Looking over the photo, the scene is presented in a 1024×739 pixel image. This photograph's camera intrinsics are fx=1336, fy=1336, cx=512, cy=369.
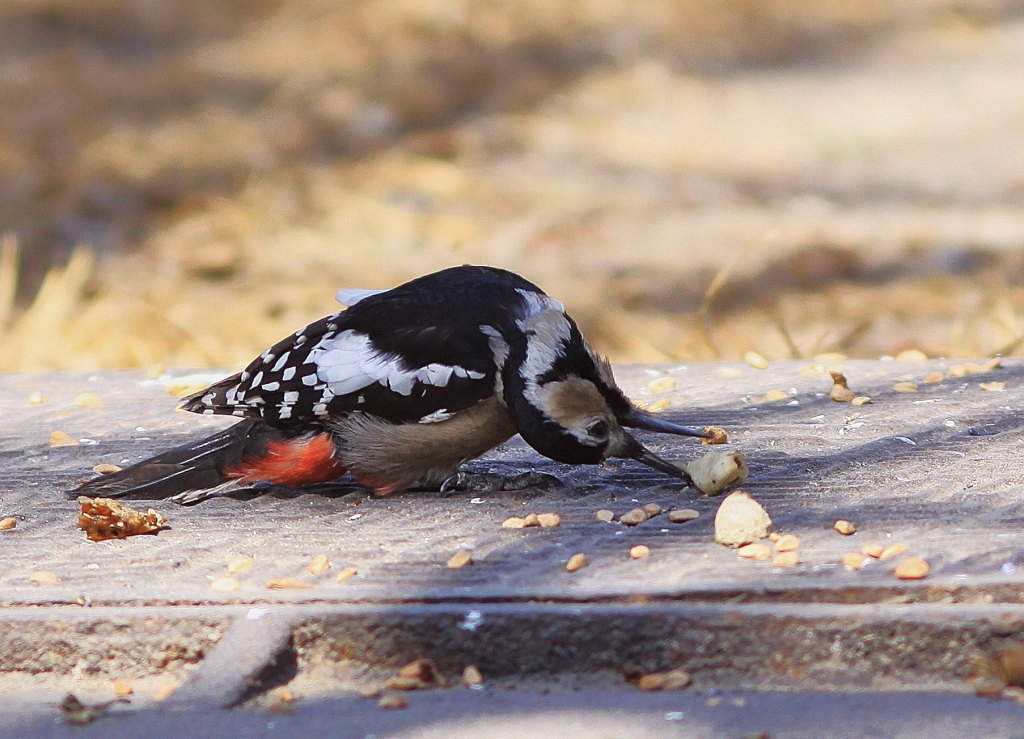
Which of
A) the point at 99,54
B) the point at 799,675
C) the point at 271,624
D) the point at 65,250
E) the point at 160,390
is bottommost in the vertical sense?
the point at 799,675

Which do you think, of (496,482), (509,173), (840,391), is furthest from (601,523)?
(509,173)

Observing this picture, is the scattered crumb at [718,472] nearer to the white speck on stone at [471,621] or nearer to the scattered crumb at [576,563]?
the scattered crumb at [576,563]

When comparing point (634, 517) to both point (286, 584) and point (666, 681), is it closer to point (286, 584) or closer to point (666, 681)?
point (666, 681)

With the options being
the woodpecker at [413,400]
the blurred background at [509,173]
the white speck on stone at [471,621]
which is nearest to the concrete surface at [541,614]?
the white speck on stone at [471,621]

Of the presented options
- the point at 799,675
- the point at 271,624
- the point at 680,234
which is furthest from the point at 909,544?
the point at 680,234

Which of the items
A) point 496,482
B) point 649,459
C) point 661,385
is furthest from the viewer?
point 661,385

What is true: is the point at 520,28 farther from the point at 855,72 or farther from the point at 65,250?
the point at 65,250

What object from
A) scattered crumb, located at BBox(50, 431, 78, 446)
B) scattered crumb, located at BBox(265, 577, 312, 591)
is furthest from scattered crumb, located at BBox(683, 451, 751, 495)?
scattered crumb, located at BBox(50, 431, 78, 446)
